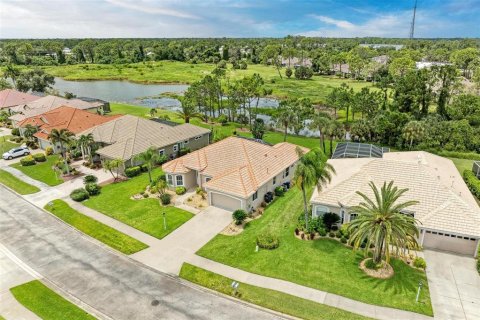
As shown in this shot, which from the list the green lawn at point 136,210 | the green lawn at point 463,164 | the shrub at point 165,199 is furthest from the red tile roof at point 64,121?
the green lawn at point 463,164

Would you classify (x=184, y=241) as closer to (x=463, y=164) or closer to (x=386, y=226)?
(x=386, y=226)

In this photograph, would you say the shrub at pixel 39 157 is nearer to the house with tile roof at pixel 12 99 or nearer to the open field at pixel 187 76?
the house with tile roof at pixel 12 99

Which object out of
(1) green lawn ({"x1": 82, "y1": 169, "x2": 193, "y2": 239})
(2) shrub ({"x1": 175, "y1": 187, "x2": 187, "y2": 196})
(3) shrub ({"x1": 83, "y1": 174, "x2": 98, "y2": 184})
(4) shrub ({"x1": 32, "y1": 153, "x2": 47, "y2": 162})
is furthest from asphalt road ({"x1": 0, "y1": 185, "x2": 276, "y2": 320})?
(4) shrub ({"x1": 32, "y1": 153, "x2": 47, "y2": 162})

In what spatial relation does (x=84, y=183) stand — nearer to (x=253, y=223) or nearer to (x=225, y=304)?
(x=253, y=223)

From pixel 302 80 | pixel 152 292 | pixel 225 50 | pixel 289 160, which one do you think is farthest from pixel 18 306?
pixel 225 50

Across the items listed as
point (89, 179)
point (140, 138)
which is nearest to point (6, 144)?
point (89, 179)

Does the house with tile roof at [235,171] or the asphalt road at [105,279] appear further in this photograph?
the house with tile roof at [235,171]

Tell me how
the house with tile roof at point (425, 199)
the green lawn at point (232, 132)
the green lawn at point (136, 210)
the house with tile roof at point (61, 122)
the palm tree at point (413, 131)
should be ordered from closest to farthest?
the house with tile roof at point (425, 199), the green lawn at point (136, 210), the palm tree at point (413, 131), the house with tile roof at point (61, 122), the green lawn at point (232, 132)
